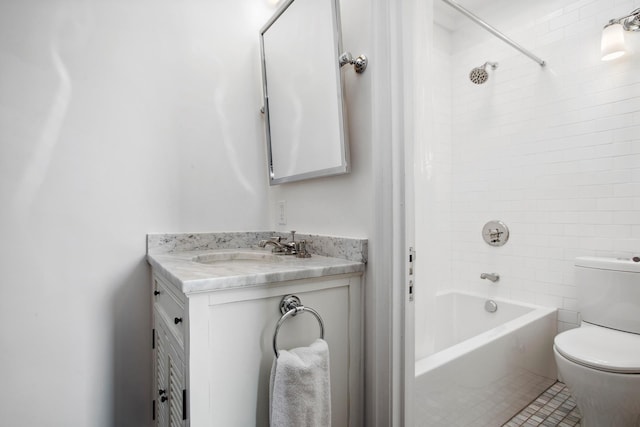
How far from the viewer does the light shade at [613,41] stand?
5.31 ft

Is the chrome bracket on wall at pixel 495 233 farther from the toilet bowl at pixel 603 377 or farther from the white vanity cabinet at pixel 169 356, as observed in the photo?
the white vanity cabinet at pixel 169 356

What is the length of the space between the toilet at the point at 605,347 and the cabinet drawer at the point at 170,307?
1532 millimetres

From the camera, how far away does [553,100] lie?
1967 mm

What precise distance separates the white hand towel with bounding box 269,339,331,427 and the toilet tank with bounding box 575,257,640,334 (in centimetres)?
160

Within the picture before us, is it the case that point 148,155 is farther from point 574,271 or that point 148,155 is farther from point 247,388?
point 574,271

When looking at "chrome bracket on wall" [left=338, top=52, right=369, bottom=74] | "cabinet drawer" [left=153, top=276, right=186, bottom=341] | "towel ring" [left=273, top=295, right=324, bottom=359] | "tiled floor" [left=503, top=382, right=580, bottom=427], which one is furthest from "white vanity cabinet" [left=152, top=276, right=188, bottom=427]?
"tiled floor" [left=503, top=382, right=580, bottom=427]

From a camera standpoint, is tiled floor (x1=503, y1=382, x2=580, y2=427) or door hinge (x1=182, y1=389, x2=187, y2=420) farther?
tiled floor (x1=503, y1=382, x2=580, y2=427)

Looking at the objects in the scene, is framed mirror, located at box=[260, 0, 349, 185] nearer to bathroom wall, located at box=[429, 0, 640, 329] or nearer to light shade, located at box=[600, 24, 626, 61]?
bathroom wall, located at box=[429, 0, 640, 329]

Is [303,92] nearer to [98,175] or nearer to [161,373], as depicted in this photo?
[98,175]

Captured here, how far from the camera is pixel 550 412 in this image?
5.39ft

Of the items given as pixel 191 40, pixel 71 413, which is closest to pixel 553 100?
pixel 191 40

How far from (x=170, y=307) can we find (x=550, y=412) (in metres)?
1.89

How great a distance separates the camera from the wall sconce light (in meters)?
1.60

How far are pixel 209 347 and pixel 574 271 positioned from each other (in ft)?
6.61
